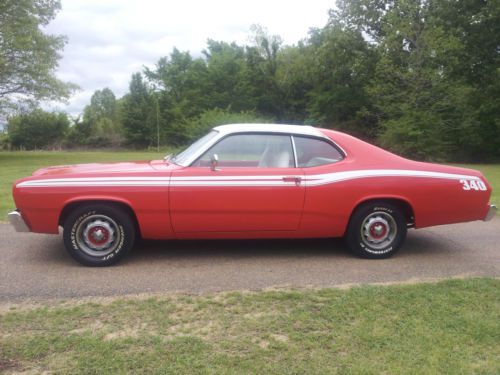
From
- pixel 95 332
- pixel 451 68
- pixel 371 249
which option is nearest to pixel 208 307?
pixel 95 332

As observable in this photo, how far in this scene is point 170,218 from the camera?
4.91 metres

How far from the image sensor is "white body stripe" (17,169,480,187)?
4789 millimetres

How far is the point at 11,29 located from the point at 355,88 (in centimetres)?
3008

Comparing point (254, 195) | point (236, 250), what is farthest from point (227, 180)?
point (236, 250)

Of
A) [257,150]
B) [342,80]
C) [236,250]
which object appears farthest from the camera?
[342,80]

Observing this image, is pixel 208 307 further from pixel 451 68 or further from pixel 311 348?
pixel 451 68

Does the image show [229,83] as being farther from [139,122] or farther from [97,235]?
[97,235]

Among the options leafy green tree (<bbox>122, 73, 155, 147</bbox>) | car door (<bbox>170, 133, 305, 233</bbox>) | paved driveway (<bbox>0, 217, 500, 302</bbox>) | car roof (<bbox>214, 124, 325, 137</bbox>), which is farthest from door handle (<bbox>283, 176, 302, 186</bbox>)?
leafy green tree (<bbox>122, 73, 155, 147</bbox>)

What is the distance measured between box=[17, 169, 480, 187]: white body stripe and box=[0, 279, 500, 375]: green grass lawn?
4.19 feet

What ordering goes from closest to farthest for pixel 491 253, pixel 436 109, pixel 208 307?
pixel 208 307 < pixel 491 253 < pixel 436 109

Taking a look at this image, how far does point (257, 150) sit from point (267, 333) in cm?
242

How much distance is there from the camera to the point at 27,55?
2986 centimetres

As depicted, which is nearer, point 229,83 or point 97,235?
point 97,235

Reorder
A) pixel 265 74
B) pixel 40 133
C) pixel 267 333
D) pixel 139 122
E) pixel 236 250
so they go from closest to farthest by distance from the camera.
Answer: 1. pixel 267 333
2. pixel 236 250
3. pixel 265 74
4. pixel 139 122
5. pixel 40 133
